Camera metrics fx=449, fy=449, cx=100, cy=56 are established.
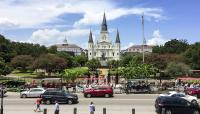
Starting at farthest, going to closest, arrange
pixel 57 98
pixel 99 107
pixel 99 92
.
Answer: pixel 99 92 → pixel 57 98 → pixel 99 107

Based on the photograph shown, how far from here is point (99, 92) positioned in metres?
49.8

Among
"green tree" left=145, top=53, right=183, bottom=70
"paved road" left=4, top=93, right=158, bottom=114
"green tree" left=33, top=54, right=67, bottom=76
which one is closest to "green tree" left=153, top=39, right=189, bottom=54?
"green tree" left=145, top=53, right=183, bottom=70

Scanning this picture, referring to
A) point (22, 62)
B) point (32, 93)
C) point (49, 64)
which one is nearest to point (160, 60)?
A: point (49, 64)

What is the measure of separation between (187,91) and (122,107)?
48.5 feet

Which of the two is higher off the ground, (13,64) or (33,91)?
(13,64)

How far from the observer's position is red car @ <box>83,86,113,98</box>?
4949cm

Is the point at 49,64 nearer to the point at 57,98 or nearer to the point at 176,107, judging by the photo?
the point at 57,98

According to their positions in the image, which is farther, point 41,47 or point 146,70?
point 41,47

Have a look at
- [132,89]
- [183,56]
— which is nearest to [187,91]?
[132,89]

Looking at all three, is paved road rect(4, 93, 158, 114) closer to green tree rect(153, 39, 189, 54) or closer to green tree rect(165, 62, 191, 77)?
green tree rect(165, 62, 191, 77)

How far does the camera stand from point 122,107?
38.8 metres

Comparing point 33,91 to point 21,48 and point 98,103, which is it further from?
point 21,48

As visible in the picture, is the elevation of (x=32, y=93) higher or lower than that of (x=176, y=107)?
higher

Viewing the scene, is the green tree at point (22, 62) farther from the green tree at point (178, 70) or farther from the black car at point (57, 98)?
the black car at point (57, 98)
